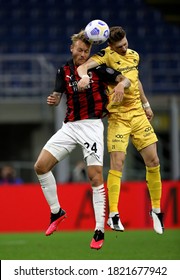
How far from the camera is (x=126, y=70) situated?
10008mm

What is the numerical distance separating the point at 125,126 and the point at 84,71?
0.90 m

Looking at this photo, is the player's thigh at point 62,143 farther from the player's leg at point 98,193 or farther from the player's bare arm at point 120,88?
the player's bare arm at point 120,88

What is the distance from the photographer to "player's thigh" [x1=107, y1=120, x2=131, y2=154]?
32.8 ft

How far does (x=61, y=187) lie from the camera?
1798 cm

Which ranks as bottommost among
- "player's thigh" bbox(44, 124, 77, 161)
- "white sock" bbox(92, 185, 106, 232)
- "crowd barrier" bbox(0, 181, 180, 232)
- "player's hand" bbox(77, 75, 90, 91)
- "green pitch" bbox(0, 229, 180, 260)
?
"crowd barrier" bbox(0, 181, 180, 232)

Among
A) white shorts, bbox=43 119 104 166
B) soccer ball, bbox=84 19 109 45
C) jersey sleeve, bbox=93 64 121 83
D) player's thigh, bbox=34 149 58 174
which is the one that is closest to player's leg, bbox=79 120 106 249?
white shorts, bbox=43 119 104 166

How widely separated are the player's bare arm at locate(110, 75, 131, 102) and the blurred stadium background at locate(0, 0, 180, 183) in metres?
10.5

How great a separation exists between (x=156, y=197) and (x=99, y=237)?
95 cm

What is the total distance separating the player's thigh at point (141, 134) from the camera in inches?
399

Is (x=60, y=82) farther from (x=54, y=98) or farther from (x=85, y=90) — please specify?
(x=85, y=90)

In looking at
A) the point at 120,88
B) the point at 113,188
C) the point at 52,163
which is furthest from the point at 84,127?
the point at 113,188

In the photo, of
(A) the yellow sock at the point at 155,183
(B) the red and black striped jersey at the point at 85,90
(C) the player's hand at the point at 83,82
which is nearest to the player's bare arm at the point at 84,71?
(C) the player's hand at the point at 83,82

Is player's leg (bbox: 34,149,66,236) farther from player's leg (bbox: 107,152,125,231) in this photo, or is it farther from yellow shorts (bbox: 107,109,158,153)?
yellow shorts (bbox: 107,109,158,153)
